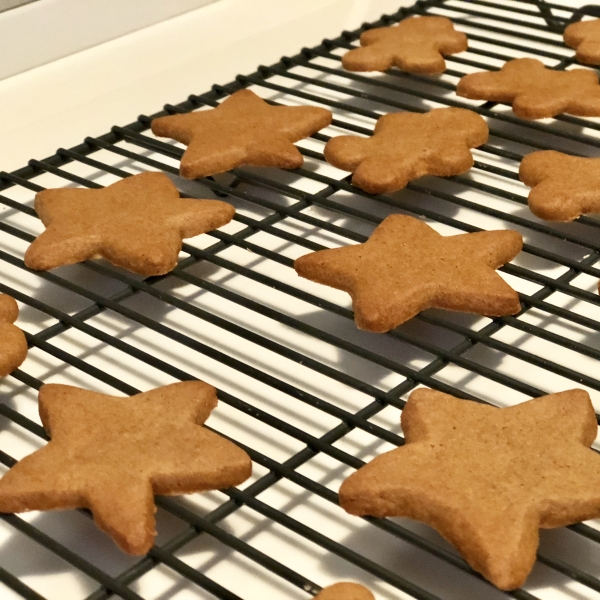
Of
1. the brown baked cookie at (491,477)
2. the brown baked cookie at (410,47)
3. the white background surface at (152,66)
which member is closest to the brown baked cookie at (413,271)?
the brown baked cookie at (491,477)

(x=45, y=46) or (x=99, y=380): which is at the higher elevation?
(x=45, y=46)

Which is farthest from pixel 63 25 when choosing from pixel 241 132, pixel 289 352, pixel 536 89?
pixel 289 352

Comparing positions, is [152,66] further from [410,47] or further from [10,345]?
[10,345]

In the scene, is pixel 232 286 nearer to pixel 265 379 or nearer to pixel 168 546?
pixel 265 379

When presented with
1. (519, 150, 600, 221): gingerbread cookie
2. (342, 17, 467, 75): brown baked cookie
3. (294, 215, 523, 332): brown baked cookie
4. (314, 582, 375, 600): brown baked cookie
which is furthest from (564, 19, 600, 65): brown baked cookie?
(314, 582, 375, 600): brown baked cookie

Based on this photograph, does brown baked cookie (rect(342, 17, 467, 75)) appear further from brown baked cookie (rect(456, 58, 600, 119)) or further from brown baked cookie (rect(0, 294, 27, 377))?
brown baked cookie (rect(0, 294, 27, 377))

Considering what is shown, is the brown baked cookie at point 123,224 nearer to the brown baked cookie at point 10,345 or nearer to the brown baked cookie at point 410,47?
the brown baked cookie at point 10,345

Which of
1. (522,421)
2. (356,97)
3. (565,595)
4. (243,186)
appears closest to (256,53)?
(356,97)
